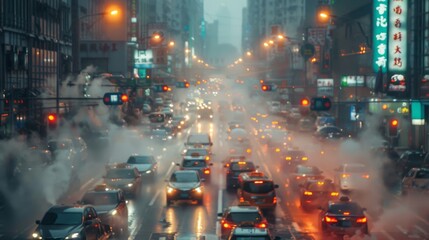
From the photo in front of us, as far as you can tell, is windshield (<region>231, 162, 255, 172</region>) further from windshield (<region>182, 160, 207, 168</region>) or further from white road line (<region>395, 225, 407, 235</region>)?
white road line (<region>395, 225, 407, 235</region>)

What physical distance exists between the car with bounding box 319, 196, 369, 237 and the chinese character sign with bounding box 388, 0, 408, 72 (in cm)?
3427

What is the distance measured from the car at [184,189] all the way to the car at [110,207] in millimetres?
6451

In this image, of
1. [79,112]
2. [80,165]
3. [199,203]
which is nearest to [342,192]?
[199,203]

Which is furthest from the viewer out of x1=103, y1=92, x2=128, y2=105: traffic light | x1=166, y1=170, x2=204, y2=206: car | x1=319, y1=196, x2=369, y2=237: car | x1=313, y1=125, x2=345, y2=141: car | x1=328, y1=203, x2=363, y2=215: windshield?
x1=313, y1=125, x2=345, y2=141: car

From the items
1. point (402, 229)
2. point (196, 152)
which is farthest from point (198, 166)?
point (402, 229)

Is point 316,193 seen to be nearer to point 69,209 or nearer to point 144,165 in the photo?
point 69,209

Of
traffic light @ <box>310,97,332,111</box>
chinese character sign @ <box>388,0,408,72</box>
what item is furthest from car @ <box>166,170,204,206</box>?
chinese character sign @ <box>388,0,408,72</box>

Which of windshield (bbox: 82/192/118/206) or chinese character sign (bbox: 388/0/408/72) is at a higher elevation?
chinese character sign (bbox: 388/0/408/72)

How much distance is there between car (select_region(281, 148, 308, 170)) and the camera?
51219 millimetres

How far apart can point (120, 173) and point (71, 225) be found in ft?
50.9

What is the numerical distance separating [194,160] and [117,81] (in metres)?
28.6

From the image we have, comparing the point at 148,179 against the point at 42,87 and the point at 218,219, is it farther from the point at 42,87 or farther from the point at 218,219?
the point at 42,87

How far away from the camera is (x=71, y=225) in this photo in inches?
933

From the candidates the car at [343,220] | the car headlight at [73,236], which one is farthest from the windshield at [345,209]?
the car headlight at [73,236]
